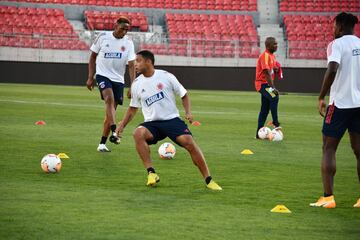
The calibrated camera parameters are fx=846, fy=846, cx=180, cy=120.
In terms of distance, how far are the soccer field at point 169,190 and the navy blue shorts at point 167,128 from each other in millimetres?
673

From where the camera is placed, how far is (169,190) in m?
10.7

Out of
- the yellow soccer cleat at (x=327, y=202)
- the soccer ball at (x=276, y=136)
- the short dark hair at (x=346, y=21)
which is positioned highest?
the short dark hair at (x=346, y=21)

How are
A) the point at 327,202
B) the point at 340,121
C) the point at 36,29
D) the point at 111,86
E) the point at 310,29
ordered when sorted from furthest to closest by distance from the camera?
the point at 310,29, the point at 36,29, the point at 111,86, the point at 327,202, the point at 340,121

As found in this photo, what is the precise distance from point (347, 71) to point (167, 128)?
264 centimetres

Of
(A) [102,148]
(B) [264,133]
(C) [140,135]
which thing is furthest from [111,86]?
(C) [140,135]

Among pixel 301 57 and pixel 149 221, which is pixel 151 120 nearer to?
pixel 149 221

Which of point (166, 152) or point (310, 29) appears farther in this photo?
point (310, 29)

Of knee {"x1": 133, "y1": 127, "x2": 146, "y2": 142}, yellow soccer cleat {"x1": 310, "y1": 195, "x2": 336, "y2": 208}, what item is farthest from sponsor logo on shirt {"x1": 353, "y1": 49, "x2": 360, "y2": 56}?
knee {"x1": 133, "y1": 127, "x2": 146, "y2": 142}

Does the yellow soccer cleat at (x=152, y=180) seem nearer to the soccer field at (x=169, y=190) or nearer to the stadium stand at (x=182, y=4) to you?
the soccer field at (x=169, y=190)

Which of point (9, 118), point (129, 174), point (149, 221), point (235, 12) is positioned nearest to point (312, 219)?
point (149, 221)

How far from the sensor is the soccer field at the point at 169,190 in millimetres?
8203

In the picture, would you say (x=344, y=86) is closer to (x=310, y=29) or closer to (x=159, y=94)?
(x=159, y=94)

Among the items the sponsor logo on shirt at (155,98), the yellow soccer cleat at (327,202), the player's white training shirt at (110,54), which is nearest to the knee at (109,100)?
the player's white training shirt at (110,54)

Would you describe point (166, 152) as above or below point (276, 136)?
above
